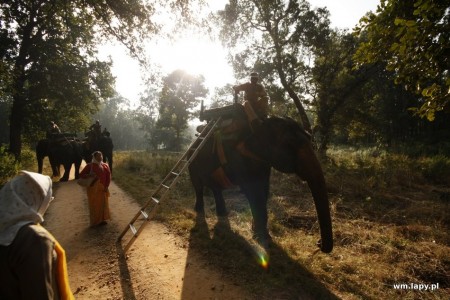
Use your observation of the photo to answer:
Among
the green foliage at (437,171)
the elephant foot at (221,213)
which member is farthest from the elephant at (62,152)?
the green foliage at (437,171)

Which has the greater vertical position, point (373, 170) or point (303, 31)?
point (303, 31)

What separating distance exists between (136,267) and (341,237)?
4.56 meters

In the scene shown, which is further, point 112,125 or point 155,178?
point 112,125

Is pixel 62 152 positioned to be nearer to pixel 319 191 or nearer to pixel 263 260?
pixel 263 260

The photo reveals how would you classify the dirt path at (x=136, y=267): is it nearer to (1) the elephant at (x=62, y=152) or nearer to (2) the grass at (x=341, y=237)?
(2) the grass at (x=341, y=237)

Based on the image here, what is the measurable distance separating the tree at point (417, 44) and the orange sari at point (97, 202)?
660 cm

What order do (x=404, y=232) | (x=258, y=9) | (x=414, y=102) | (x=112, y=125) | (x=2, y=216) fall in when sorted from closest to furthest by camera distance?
(x=2, y=216), (x=404, y=232), (x=258, y=9), (x=414, y=102), (x=112, y=125)

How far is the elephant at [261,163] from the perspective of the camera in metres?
4.62

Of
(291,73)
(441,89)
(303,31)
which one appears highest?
(303,31)

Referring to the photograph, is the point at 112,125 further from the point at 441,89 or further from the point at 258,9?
the point at 441,89

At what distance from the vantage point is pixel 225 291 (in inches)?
167

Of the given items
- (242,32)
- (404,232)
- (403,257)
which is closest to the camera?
(403,257)

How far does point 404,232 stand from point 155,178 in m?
11.2

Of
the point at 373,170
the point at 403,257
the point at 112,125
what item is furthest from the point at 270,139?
the point at 112,125
